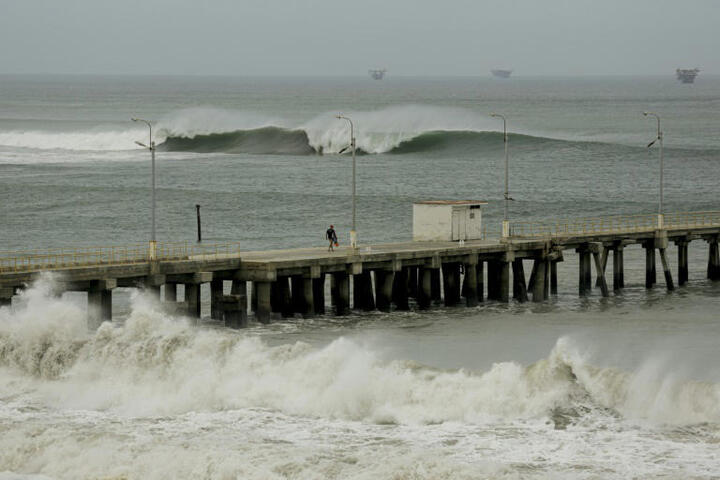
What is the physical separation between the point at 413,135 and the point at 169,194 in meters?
43.4

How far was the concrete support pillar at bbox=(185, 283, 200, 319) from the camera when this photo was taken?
4006cm

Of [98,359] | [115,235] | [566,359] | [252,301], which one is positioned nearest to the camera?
[566,359]

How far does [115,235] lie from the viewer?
66000 millimetres

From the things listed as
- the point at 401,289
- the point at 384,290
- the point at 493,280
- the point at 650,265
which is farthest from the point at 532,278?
the point at 384,290

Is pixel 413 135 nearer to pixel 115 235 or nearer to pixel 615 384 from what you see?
pixel 115 235

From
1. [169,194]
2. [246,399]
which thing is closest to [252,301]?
[246,399]

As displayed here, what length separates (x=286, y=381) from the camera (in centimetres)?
3134

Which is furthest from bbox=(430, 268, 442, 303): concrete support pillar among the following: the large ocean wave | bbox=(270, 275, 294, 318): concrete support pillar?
the large ocean wave

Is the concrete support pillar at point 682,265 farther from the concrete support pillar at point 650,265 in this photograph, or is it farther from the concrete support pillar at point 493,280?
the concrete support pillar at point 493,280

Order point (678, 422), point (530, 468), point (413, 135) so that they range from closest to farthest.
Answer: point (530, 468), point (678, 422), point (413, 135)

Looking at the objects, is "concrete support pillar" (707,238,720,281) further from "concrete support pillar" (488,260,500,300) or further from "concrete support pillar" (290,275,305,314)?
"concrete support pillar" (290,275,305,314)

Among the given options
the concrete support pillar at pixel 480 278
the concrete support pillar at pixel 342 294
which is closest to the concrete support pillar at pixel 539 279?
the concrete support pillar at pixel 480 278

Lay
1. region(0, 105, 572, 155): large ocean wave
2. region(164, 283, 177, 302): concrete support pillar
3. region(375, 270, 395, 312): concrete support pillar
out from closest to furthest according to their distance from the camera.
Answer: region(164, 283, 177, 302): concrete support pillar → region(375, 270, 395, 312): concrete support pillar → region(0, 105, 572, 155): large ocean wave

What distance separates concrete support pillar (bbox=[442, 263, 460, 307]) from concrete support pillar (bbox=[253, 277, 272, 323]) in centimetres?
708
